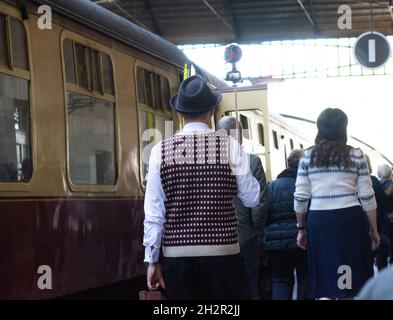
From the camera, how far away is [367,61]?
1014 cm

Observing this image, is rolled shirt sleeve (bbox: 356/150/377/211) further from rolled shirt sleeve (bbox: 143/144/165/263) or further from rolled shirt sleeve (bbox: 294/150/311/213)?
rolled shirt sleeve (bbox: 143/144/165/263)

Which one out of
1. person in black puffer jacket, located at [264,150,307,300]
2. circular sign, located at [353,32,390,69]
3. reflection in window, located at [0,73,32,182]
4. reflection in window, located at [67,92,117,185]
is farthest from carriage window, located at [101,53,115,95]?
circular sign, located at [353,32,390,69]

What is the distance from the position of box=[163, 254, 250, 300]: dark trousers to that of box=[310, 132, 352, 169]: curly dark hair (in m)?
1.31

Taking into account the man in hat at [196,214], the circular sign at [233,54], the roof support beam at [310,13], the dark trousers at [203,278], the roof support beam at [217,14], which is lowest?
the dark trousers at [203,278]

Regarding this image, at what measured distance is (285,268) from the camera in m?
6.54

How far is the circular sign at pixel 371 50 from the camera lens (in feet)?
32.9

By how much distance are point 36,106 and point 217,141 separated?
6.35 feet

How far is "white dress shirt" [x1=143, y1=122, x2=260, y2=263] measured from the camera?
13.1 ft

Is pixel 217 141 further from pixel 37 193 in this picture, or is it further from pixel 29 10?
pixel 29 10

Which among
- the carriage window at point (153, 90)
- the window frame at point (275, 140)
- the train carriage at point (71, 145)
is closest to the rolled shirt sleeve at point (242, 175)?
the train carriage at point (71, 145)

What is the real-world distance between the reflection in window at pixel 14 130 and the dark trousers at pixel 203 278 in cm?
159

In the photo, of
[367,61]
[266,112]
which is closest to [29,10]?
[266,112]

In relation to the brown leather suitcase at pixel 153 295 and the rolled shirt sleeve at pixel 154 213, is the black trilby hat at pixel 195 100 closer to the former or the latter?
the rolled shirt sleeve at pixel 154 213

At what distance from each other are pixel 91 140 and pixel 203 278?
2.71 m
